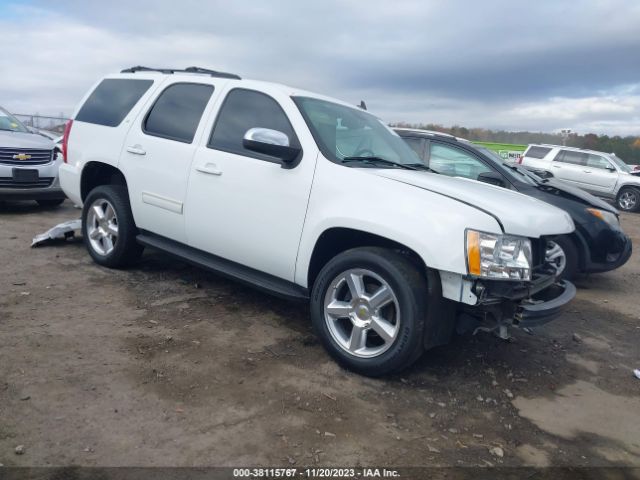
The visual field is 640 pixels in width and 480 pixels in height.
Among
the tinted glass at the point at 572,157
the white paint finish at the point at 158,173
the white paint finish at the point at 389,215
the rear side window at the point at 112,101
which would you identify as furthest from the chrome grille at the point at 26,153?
the tinted glass at the point at 572,157

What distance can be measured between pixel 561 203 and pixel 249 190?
4.43 meters

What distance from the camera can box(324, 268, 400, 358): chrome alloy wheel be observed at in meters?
3.42

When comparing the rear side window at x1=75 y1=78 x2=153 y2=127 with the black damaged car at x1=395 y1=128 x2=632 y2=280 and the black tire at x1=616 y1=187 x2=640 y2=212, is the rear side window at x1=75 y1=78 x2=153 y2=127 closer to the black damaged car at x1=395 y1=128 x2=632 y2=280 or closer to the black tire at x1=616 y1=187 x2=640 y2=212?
the black damaged car at x1=395 y1=128 x2=632 y2=280

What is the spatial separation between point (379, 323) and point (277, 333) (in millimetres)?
1045

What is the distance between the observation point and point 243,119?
14.2 feet

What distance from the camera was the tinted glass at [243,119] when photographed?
4.14 metres

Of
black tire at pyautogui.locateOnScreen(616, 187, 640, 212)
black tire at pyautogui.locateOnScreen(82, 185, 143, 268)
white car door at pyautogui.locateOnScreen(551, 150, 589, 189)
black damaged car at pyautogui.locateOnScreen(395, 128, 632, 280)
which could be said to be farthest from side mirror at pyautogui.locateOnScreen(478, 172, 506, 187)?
black tire at pyautogui.locateOnScreen(616, 187, 640, 212)

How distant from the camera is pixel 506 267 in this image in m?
3.18

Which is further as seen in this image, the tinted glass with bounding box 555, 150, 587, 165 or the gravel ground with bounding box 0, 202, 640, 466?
the tinted glass with bounding box 555, 150, 587, 165

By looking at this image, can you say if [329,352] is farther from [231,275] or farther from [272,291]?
[231,275]

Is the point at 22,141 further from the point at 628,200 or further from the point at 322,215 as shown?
the point at 628,200

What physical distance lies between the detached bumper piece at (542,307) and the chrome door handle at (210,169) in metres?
2.47

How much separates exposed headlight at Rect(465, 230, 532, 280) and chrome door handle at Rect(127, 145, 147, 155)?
312 cm

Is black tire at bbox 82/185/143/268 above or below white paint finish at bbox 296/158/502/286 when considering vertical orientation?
below
